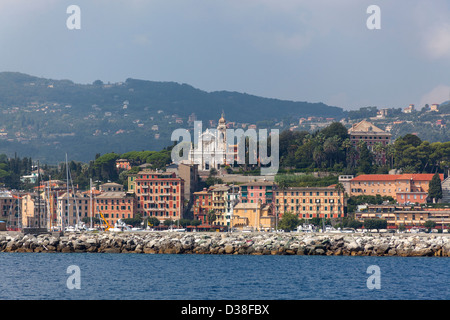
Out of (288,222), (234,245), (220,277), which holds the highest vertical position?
(220,277)

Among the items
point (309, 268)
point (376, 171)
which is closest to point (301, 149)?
point (376, 171)

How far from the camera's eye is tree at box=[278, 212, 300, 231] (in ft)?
304

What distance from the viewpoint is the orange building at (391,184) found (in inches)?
4188

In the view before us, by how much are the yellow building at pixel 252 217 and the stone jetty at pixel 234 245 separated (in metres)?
31.4

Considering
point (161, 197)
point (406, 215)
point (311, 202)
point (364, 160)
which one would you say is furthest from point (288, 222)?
point (364, 160)

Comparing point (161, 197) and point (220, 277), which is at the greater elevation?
point (220, 277)

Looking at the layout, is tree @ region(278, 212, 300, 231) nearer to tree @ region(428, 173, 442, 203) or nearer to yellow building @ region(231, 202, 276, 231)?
yellow building @ region(231, 202, 276, 231)

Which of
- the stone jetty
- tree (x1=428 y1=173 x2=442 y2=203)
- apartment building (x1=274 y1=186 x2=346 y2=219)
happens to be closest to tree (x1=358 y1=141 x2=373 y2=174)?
tree (x1=428 y1=173 x2=442 y2=203)

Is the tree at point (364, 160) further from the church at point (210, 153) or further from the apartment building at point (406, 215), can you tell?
the church at point (210, 153)

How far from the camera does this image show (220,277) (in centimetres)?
4494

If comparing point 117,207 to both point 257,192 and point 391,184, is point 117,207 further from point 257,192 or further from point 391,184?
point 391,184

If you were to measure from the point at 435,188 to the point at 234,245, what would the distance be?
166 ft

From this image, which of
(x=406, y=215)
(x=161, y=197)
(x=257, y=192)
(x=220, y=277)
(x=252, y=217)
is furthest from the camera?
(x=161, y=197)
